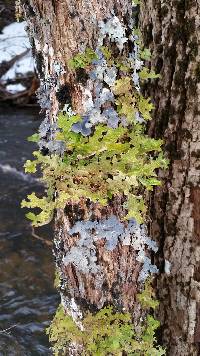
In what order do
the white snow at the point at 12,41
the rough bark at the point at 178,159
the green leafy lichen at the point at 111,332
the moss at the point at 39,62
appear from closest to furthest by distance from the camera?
the moss at the point at 39,62 → the rough bark at the point at 178,159 → the green leafy lichen at the point at 111,332 → the white snow at the point at 12,41

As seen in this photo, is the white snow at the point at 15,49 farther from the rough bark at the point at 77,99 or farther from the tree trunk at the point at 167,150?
the rough bark at the point at 77,99

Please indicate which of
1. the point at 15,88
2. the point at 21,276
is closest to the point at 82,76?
the point at 21,276

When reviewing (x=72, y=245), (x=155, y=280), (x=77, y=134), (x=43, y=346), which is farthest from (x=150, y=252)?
(x=43, y=346)

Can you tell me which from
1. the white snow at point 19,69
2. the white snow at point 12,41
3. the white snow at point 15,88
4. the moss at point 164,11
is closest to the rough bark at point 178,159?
the moss at point 164,11

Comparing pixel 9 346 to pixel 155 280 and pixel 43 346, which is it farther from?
pixel 155 280

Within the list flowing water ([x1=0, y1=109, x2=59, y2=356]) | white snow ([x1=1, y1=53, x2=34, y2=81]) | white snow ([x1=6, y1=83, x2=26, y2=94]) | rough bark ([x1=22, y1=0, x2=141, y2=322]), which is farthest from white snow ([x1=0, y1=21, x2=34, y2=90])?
rough bark ([x1=22, y1=0, x2=141, y2=322])

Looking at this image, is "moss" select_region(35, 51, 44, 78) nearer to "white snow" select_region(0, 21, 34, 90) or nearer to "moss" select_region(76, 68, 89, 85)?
"moss" select_region(76, 68, 89, 85)
